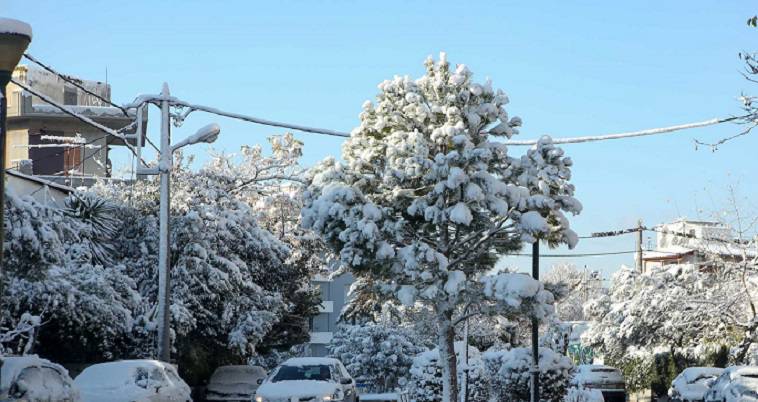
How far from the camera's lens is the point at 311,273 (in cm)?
4322

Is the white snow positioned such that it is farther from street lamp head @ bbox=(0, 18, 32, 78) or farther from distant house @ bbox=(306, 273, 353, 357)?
distant house @ bbox=(306, 273, 353, 357)

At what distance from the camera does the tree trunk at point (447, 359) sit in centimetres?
2566

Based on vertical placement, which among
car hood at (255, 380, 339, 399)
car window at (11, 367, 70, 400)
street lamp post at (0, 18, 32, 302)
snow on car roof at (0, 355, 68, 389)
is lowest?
car hood at (255, 380, 339, 399)

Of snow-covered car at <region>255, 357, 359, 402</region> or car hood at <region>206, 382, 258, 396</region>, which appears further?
car hood at <region>206, 382, 258, 396</region>

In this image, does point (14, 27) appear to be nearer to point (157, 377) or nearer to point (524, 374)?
point (157, 377)

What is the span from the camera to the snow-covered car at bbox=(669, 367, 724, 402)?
30.4 m

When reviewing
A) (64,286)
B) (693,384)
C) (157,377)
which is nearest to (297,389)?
(157,377)

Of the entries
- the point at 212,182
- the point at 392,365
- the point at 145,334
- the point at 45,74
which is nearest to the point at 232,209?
the point at 212,182

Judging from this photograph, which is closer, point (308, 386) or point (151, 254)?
point (308, 386)

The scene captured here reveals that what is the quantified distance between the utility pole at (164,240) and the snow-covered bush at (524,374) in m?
9.48

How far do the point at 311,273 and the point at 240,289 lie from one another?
8.45m

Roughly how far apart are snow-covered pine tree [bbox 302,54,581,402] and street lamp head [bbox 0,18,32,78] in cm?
1426

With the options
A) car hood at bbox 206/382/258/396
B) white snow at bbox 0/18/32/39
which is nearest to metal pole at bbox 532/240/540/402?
car hood at bbox 206/382/258/396

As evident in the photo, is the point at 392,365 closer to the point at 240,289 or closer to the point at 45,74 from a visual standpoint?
the point at 240,289
